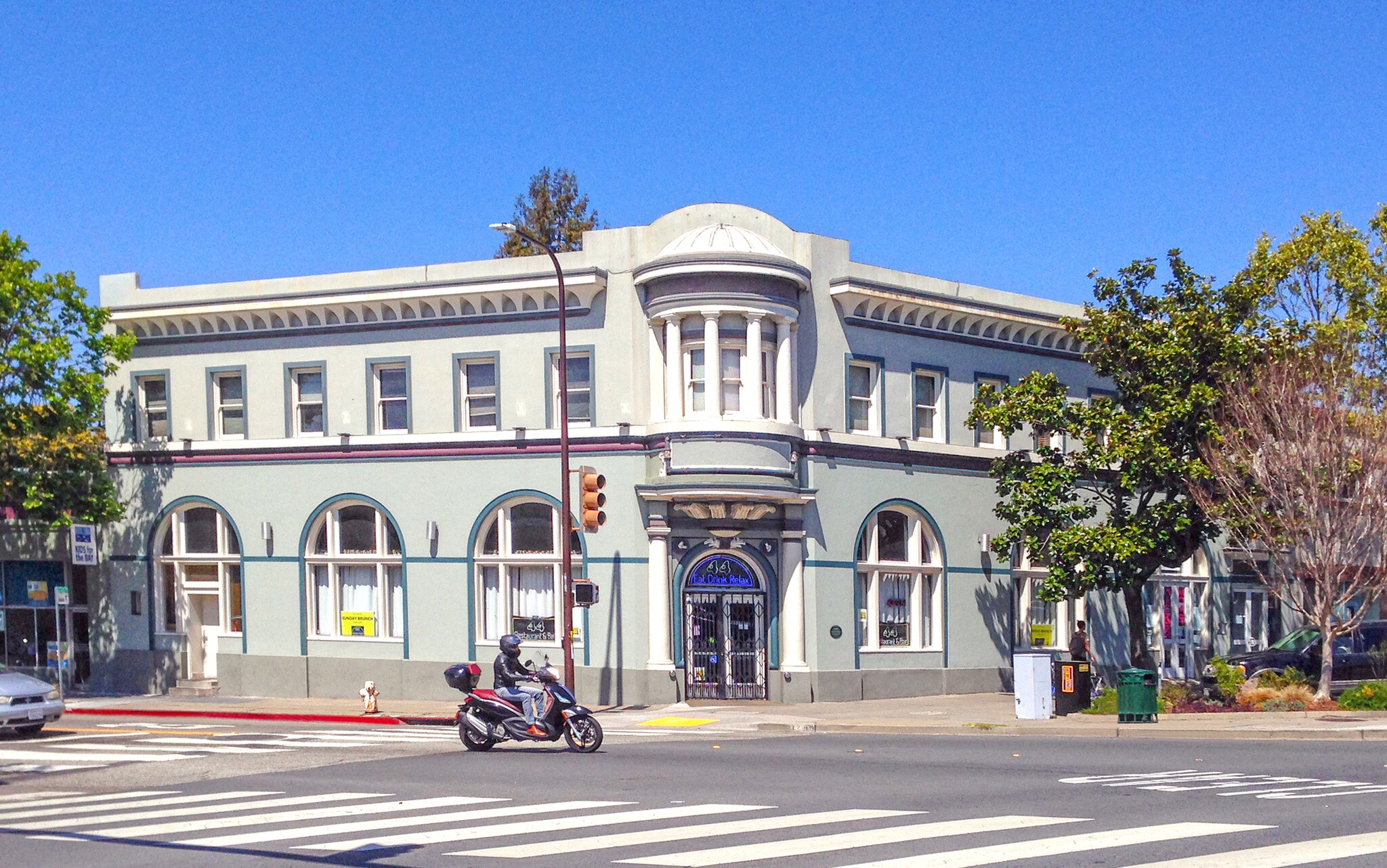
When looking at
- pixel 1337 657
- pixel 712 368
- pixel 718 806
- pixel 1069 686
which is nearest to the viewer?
pixel 718 806

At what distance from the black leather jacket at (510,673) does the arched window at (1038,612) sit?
16.7 metres

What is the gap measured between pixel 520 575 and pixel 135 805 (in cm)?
1600

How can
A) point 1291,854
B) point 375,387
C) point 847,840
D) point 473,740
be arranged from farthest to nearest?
point 375,387 < point 473,740 < point 847,840 < point 1291,854

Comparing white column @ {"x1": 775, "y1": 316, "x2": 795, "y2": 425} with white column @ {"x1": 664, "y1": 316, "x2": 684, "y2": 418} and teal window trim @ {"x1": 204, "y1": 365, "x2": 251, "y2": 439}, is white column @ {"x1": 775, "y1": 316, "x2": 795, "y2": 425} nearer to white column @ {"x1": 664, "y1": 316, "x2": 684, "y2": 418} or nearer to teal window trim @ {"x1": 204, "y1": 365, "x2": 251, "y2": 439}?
white column @ {"x1": 664, "y1": 316, "x2": 684, "y2": 418}

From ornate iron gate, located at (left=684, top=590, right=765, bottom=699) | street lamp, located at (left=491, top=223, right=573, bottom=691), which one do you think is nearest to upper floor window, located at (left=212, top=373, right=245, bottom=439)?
street lamp, located at (left=491, top=223, right=573, bottom=691)

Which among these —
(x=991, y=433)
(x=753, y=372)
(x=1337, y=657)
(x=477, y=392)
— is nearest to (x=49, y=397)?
(x=477, y=392)

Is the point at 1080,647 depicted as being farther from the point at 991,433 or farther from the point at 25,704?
the point at 25,704

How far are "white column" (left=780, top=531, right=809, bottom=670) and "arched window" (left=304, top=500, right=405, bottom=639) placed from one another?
8135 mm

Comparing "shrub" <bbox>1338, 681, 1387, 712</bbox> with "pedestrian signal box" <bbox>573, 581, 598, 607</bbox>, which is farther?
"pedestrian signal box" <bbox>573, 581, 598, 607</bbox>

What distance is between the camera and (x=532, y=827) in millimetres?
11992

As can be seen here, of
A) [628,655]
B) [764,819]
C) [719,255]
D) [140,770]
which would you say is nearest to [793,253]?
[719,255]

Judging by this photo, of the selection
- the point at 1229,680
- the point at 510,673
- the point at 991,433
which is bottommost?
the point at 1229,680

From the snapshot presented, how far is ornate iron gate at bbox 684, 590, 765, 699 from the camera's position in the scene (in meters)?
29.1

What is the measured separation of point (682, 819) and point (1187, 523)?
18808 millimetres
